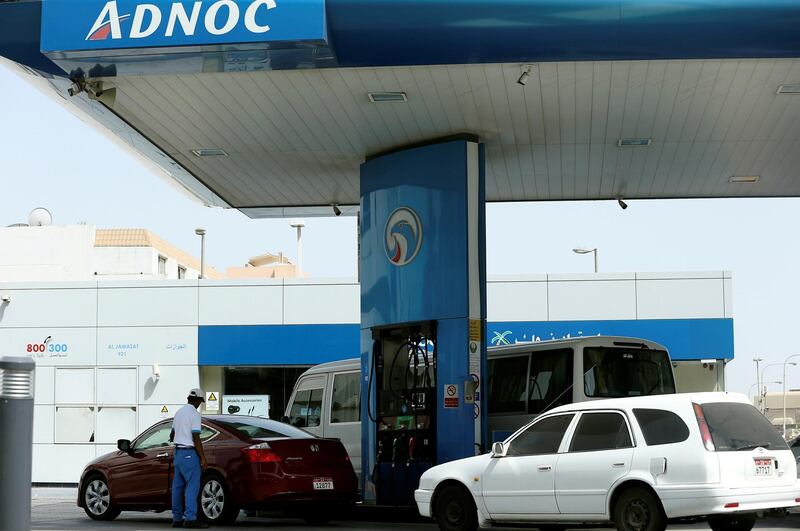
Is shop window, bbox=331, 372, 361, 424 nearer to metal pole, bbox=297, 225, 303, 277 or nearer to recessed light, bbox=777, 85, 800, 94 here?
recessed light, bbox=777, 85, 800, 94

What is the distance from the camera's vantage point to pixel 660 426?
1209cm

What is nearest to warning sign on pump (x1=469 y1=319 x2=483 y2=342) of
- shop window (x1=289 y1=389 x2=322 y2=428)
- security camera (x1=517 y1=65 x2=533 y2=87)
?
security camera (x1=517 y1=65 x2=533 y2=87)

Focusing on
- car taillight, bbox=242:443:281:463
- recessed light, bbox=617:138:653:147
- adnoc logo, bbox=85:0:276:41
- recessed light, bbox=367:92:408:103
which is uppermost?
adnoc logo, bbox=85:0:276:41

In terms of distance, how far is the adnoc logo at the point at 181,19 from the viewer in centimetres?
1238

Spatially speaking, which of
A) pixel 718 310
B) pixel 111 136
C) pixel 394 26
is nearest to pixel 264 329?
pixel 718 310

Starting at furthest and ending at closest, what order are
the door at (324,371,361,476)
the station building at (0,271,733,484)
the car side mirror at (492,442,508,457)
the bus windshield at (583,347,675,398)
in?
the station building at (0,271,733,484), the door at (324,371,361,476), the bus windshield at (583,347,675,398), the car side mirror at (492,442,508,457)

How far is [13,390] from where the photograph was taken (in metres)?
5.16

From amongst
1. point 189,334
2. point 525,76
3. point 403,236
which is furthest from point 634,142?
point 189,334

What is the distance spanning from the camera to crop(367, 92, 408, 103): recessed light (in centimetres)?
1501

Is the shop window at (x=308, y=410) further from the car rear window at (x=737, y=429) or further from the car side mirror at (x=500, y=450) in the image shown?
the car rear window at (x=737, y=429)

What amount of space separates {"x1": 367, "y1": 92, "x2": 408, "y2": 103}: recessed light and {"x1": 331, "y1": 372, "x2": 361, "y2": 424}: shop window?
551cm

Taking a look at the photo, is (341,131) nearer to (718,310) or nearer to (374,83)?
(374,83)

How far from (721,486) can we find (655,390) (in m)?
6.05

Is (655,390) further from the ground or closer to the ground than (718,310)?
closer to the ground
